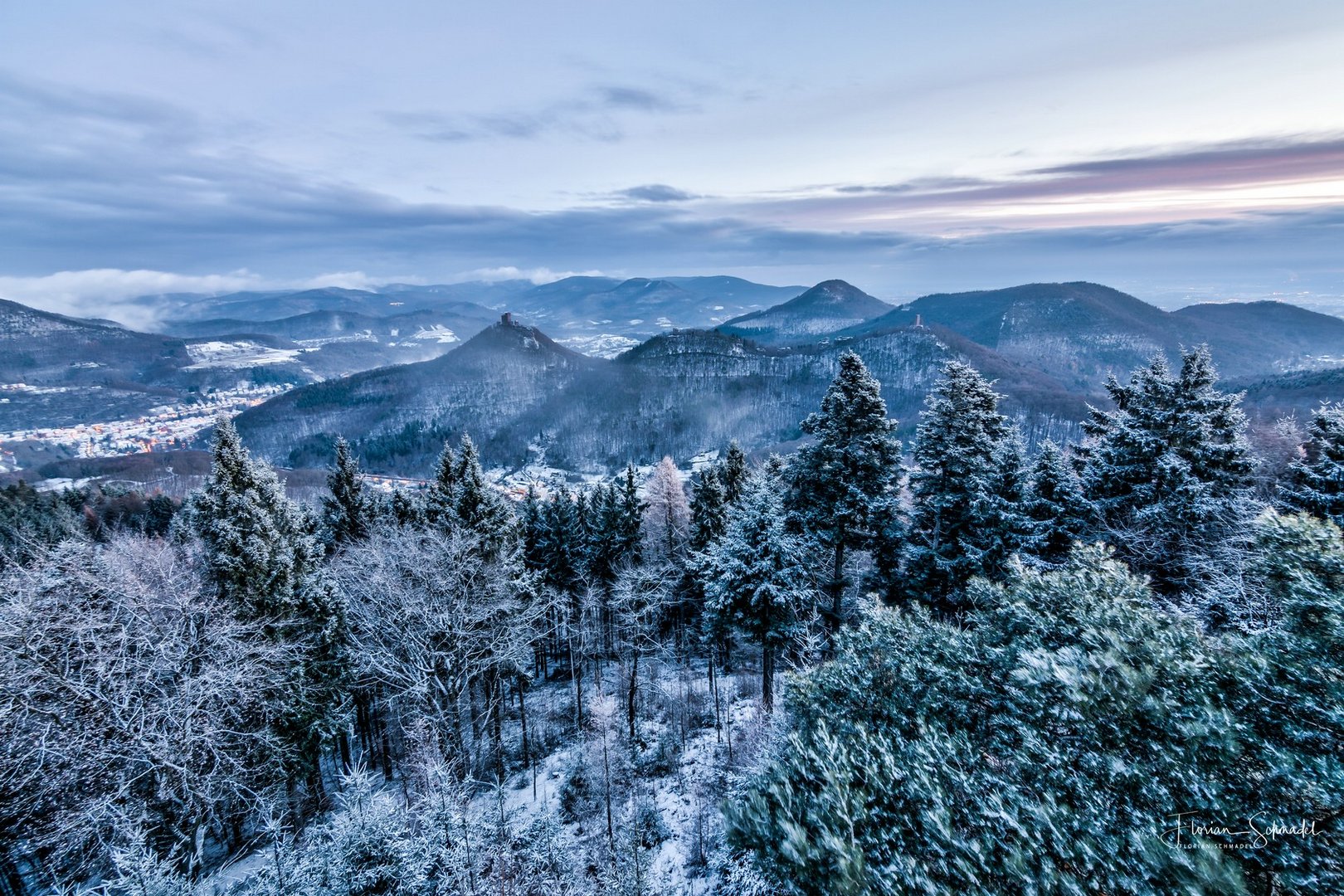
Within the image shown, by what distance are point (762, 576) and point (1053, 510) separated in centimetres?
1158

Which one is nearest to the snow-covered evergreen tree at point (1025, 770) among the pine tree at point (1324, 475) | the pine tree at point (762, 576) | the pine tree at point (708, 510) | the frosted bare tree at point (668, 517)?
the pine tree at point (762, 576)

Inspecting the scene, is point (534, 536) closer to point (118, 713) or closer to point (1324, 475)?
point (118, 713)

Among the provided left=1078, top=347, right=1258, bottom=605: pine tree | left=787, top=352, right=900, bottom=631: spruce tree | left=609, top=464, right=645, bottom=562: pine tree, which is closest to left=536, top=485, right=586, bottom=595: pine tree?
left=609, top=464, right=645, bottom=562: pine tree

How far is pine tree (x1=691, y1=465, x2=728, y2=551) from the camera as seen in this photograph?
1260 inches

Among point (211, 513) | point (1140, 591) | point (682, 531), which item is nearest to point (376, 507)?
point (211, 513)

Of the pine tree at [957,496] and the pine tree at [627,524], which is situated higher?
the pine tree at [957,496]

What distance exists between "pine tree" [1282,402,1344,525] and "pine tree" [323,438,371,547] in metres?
41.3

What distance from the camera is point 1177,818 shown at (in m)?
6.30

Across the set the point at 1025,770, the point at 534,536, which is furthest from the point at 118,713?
the point at 534,536

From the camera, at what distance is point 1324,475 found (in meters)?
15.9

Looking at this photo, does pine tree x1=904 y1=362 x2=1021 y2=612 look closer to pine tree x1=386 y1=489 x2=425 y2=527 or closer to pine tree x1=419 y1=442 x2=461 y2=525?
pine tree x1=419 y1=442 x2=461 y2=525

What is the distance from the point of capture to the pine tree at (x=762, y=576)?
20859 millimetres

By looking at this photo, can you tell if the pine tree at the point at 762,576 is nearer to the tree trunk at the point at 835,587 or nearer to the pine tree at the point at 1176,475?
the tree trunk at the point at 835,587

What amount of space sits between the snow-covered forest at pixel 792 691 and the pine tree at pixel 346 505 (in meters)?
0.25
